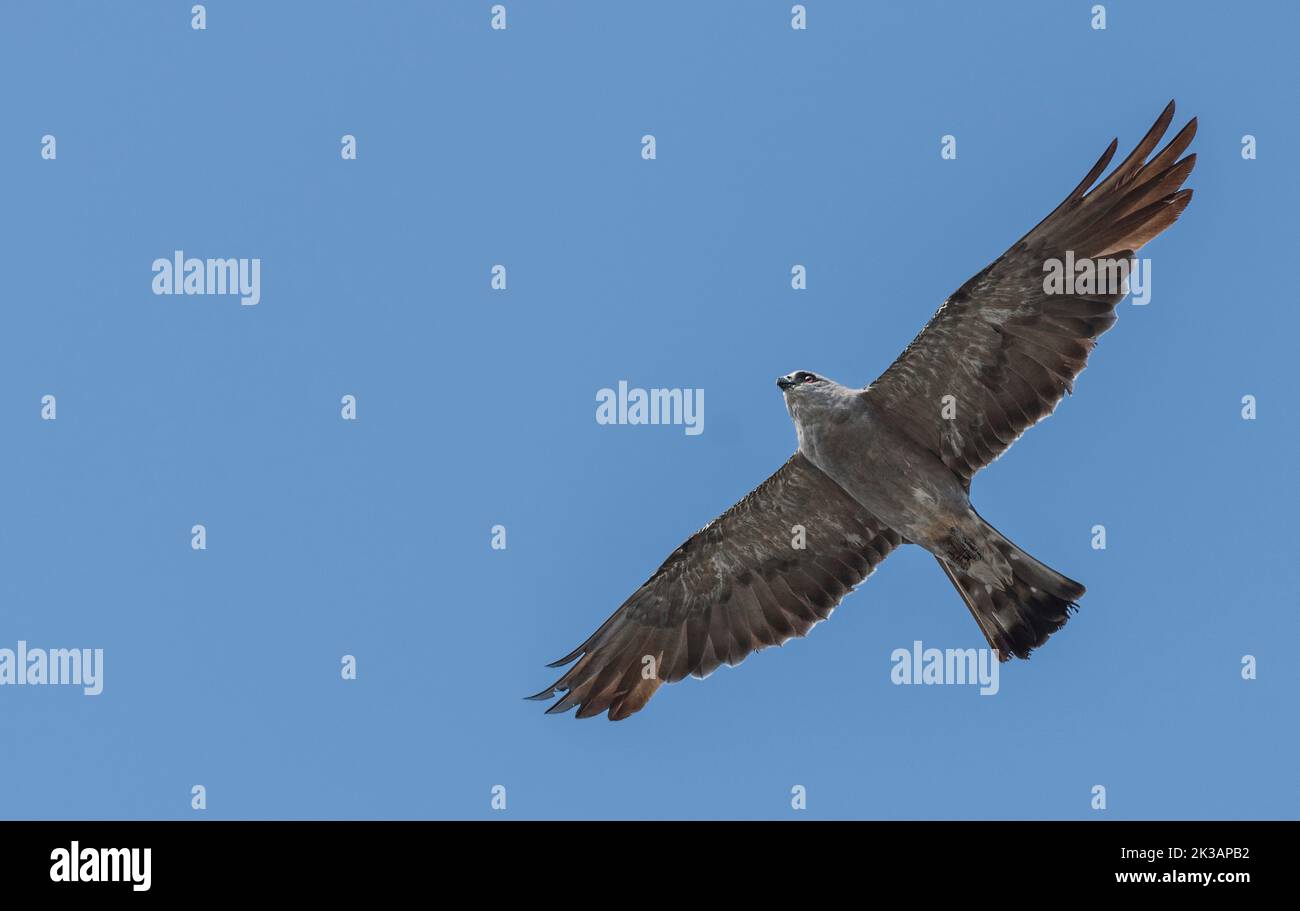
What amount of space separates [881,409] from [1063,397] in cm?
215

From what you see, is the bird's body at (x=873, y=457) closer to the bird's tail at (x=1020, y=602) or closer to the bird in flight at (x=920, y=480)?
the bird in flight at (x=920, y=480)

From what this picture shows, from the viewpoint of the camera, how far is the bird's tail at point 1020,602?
1809 cm

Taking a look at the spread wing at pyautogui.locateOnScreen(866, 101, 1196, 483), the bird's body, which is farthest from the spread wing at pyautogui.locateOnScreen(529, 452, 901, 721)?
the spread wing at pyautogui.locateOnScreen(866, 101, 1196, 483)

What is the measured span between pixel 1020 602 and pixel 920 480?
1.84m

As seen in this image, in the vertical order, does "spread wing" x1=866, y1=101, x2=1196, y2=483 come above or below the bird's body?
above

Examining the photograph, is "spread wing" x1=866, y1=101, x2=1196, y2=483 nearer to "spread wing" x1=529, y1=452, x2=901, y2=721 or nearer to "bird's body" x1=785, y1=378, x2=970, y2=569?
"bird's body" x1=785, y1=378, x2=970, y2=569

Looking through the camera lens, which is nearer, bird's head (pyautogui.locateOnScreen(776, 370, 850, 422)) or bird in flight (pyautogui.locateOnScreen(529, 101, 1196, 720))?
bird in flight (pyautogui.locateOnScreen(529, 101, 1196, 720))

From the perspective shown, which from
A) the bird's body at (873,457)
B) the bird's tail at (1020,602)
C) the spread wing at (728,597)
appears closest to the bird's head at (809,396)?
the bird's body at (873,457)

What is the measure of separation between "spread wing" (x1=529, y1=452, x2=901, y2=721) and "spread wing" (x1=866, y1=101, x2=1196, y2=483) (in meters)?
1.77

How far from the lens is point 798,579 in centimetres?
2028

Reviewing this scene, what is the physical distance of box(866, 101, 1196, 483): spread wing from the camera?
1759 cm
